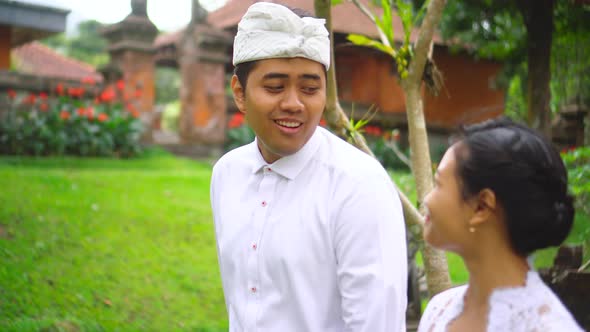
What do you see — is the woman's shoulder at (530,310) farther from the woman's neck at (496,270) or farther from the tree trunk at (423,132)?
the tree trunk at (423,132)

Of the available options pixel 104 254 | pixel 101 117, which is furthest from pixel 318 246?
pixel 101 117

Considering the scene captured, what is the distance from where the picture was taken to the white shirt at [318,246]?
1.76 meters

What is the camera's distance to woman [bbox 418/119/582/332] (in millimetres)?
1354

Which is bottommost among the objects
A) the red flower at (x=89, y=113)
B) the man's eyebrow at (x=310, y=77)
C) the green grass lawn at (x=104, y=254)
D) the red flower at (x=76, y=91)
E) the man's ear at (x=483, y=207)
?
the green grass lawn at (x=104, y=254)

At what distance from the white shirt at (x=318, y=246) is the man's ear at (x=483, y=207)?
1.28ft

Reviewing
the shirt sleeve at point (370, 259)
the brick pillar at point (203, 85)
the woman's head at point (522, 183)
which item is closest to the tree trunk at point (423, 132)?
the shirt sleeve at point (370, 259)

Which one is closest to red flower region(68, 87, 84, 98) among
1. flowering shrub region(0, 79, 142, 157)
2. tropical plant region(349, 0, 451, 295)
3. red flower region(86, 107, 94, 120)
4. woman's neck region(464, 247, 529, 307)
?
flowering shrub region(0, 79, 142, 157)

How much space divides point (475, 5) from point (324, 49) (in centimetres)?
716

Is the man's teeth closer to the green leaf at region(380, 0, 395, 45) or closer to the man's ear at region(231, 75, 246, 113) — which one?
the man's ear at region(231, 75, 246, 113)

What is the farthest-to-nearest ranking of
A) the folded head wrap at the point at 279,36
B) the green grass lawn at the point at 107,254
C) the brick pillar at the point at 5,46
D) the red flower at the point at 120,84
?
the brick pillar at the point at 5,46 < the red flower at the point at 120,84 < the green grass lawn at the point at 107,254 < the folded head wrap at the point at 279,36

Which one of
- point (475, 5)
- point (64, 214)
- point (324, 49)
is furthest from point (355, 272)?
point (475, 5)

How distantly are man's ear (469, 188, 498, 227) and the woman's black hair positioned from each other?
0.04 feet

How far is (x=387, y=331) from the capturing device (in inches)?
68.6

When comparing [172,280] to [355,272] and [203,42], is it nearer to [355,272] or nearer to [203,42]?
[355,272]
